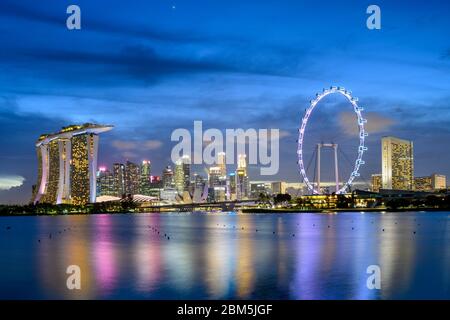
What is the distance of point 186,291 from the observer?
2408 centimetres

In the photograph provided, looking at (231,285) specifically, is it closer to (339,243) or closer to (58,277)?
(58,277)

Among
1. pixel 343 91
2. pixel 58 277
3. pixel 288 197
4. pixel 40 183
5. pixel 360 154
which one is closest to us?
pixel 58 277

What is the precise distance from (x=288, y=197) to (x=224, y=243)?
132824 mm

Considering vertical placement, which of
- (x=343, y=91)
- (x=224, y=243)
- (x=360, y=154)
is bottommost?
(x=224, y=243)

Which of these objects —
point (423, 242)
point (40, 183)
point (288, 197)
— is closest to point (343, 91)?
point (423, 242)

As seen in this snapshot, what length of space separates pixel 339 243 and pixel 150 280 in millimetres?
23577
